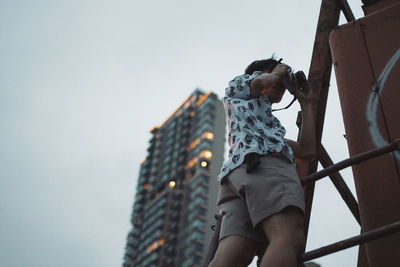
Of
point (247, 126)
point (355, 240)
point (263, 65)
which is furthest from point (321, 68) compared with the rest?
point (355, 240)

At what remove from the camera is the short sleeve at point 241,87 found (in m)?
2.34

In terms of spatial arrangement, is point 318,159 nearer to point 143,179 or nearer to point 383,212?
point 383,212

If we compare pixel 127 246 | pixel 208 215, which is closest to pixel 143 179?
pixel 127 246

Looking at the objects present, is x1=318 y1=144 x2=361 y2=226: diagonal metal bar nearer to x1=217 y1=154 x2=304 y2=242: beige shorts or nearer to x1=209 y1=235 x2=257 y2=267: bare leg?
x1=217 y1=154 x2=304 y2=242: beige shorts

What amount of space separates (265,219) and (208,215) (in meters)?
69.3

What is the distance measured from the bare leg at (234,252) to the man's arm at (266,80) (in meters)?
0.75

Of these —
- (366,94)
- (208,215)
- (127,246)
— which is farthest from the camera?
(127,246)

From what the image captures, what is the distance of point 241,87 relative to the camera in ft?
7.73

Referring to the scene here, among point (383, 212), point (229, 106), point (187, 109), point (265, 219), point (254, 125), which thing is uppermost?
point (187, 109)

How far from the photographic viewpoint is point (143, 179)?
90375 millimetres

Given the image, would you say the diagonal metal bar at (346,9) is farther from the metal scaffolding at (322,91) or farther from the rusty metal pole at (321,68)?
the rusty metal pole at (321,68)

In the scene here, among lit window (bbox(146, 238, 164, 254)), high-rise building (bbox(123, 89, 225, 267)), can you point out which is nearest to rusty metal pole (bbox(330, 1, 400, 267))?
high-rise building (bbox(123, 89, 225, 267))

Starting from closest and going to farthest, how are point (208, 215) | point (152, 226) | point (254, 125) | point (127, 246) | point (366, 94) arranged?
point (254, 125) < point (366, 94) < point (208, 215) < point (152, 226) < point (127, 246)

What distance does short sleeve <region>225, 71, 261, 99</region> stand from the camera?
2.34 meters
